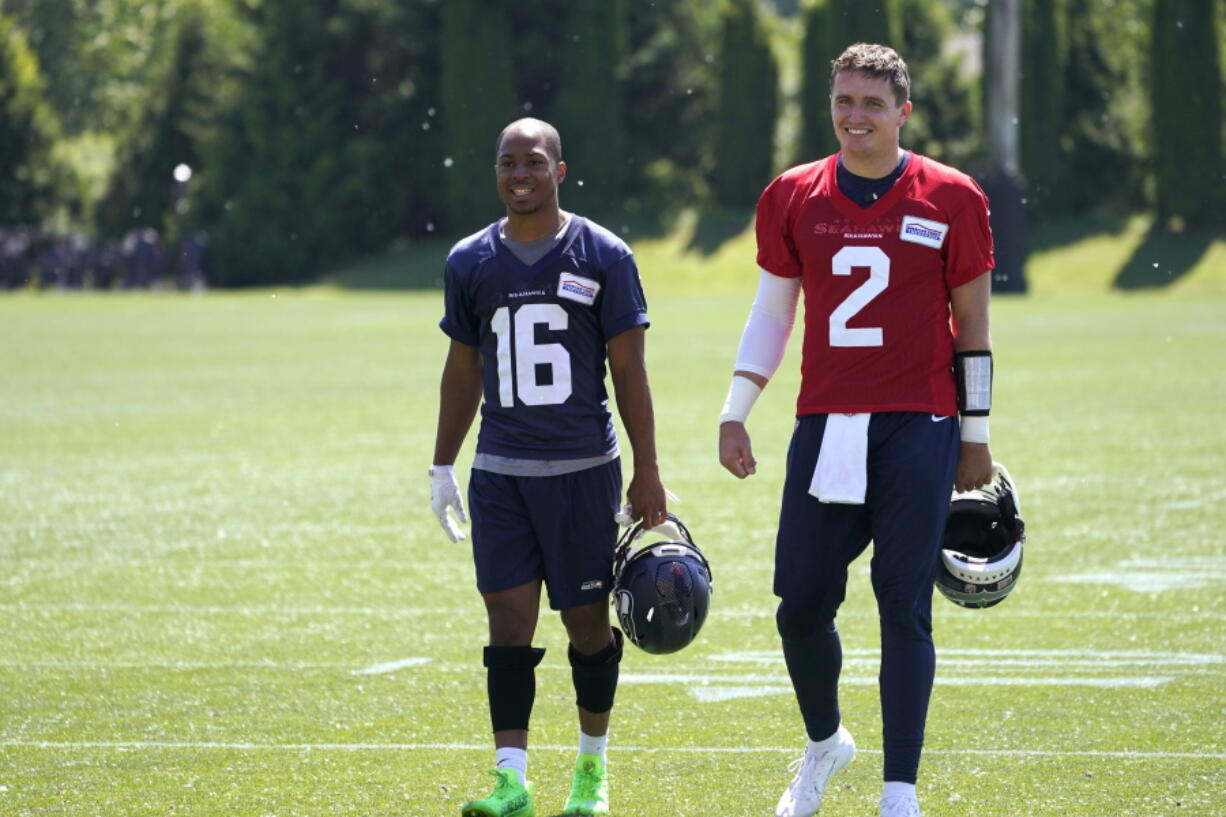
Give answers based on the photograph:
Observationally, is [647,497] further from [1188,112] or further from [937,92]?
[937,92]

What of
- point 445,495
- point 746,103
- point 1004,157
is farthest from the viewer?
point 746,103

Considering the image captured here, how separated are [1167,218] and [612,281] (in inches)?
1590

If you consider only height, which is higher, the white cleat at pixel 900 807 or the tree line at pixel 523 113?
the tree line at pixel 523 113

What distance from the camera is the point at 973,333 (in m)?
5.09

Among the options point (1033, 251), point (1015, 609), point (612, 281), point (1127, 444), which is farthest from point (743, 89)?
point (612, 281)

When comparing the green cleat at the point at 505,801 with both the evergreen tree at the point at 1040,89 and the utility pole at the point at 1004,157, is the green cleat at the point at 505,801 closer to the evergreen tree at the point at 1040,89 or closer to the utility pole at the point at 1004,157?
the utility pole at the point at 1004,157

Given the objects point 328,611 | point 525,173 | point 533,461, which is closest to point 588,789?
point 533,461

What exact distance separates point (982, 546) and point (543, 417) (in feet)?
3.93

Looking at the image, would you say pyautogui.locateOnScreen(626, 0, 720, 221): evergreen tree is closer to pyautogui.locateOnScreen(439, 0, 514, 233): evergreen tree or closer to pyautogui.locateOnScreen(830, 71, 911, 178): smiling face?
pyautogui.locateOnScreen(439, 0, 514, 233): evergreen tree

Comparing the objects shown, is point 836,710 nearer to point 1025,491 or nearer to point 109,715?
point 109,715

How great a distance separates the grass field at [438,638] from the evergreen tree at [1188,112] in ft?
87.1

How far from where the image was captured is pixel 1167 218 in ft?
144

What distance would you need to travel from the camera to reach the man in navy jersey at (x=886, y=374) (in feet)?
16.4

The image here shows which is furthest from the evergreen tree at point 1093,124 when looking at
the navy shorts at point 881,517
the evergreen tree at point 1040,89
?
the navy shorts at point 881,517
